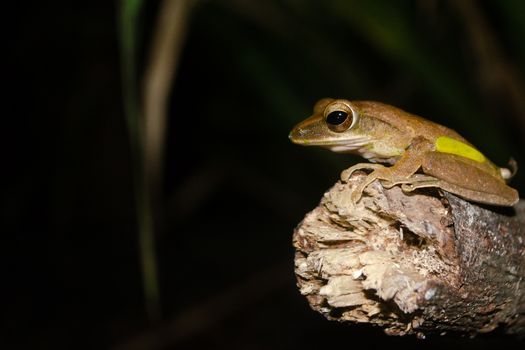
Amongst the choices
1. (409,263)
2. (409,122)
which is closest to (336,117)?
(409,122)

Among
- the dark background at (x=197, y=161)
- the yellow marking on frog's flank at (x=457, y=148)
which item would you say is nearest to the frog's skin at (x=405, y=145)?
the yellow marking on frog's flank at (x=457, y=148)

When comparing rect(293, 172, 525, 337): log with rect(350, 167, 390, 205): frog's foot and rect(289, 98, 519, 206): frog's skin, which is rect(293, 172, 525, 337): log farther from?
rect(289, 98, 519, 206): frog's skin

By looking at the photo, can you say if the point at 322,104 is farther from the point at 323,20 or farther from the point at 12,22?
the point at 12,22

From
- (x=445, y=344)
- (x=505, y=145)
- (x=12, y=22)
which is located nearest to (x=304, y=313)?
(x=445, y=344)

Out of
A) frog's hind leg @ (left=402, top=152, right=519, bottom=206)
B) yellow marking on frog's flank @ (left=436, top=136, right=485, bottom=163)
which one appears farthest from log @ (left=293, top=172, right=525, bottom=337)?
yellow marking on frog's flank @ (left=436, top=136, right=485, bottom=163)

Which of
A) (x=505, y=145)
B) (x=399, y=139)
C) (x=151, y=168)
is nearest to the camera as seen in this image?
(x=399, y=139)
